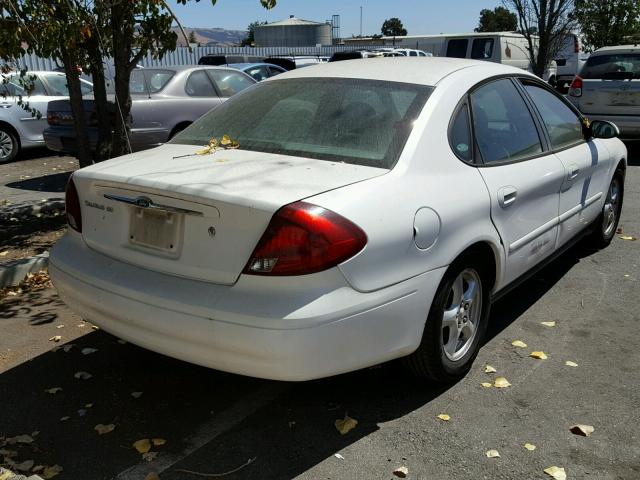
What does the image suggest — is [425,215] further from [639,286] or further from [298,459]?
[639,286]

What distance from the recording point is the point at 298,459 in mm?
3066

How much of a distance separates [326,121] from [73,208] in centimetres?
138

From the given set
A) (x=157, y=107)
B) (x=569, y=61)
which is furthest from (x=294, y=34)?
(x=157, y=107)

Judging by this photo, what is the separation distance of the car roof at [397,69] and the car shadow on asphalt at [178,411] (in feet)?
5.16

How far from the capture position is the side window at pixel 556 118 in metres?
4.69

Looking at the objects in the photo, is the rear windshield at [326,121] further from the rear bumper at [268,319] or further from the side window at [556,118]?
the side window at [556,118]

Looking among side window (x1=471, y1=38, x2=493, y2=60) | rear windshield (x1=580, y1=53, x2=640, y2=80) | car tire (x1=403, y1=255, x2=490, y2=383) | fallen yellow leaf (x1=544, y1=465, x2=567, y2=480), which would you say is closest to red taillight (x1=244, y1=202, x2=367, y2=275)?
car tire (x1=403, y1=255, x2=490, y2=383)

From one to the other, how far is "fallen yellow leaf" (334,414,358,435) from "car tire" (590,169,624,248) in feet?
11.0

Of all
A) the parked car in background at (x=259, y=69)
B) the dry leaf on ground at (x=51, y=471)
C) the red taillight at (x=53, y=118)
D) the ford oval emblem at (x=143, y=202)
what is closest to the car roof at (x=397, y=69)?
the ford oval emblem at (x=143, y=202)

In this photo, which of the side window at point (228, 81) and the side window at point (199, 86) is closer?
the side window at point (199, 86)

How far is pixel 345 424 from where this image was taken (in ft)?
10.9

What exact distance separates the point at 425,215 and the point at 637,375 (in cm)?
166

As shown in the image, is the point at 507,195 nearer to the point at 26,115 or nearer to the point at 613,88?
the point at 613,88

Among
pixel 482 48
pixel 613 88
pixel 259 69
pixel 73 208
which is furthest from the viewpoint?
pixel 482 48
